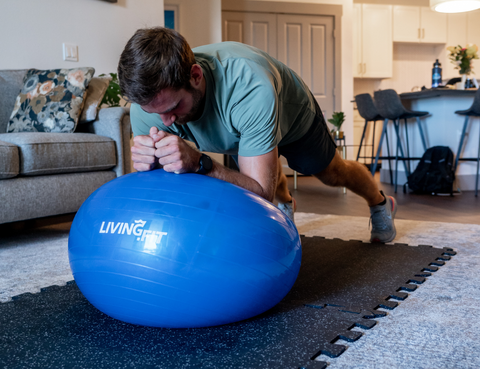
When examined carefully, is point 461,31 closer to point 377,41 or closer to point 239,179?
point 377,41

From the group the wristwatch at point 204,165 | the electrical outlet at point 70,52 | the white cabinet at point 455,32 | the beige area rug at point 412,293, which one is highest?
the white cabinet at point 455,32

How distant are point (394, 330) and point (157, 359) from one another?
1.83 feet

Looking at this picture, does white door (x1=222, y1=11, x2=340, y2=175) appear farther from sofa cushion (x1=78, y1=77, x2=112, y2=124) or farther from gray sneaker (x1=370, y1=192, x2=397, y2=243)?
gray sneaker (x1=370, y1=192, x2=397, y2=243)

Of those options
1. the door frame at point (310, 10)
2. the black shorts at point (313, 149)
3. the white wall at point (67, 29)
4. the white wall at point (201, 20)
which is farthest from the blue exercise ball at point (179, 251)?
the door frame at point (310, 10)

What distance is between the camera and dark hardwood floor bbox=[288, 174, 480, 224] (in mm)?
2809

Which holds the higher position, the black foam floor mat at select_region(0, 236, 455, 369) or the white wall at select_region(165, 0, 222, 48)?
the white wall at select_region(165, 0, 222, 48)

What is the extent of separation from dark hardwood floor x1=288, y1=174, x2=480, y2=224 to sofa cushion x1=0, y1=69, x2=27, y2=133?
2.01 m

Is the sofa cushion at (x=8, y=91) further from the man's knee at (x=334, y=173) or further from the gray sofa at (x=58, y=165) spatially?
the man's knee at (x=334, y=173)

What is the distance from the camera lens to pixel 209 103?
1.29 metres

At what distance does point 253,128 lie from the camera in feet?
3.93

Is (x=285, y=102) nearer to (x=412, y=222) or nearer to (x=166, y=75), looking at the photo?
(x=166, y=75)

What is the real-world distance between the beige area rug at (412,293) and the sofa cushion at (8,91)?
0.77 m

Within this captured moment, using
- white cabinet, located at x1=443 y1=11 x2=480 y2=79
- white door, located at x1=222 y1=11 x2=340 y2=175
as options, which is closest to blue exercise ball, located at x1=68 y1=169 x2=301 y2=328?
white door, located at x1=222 y1=11 x2=340 y2=175

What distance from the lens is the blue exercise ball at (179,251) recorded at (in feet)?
3.07
